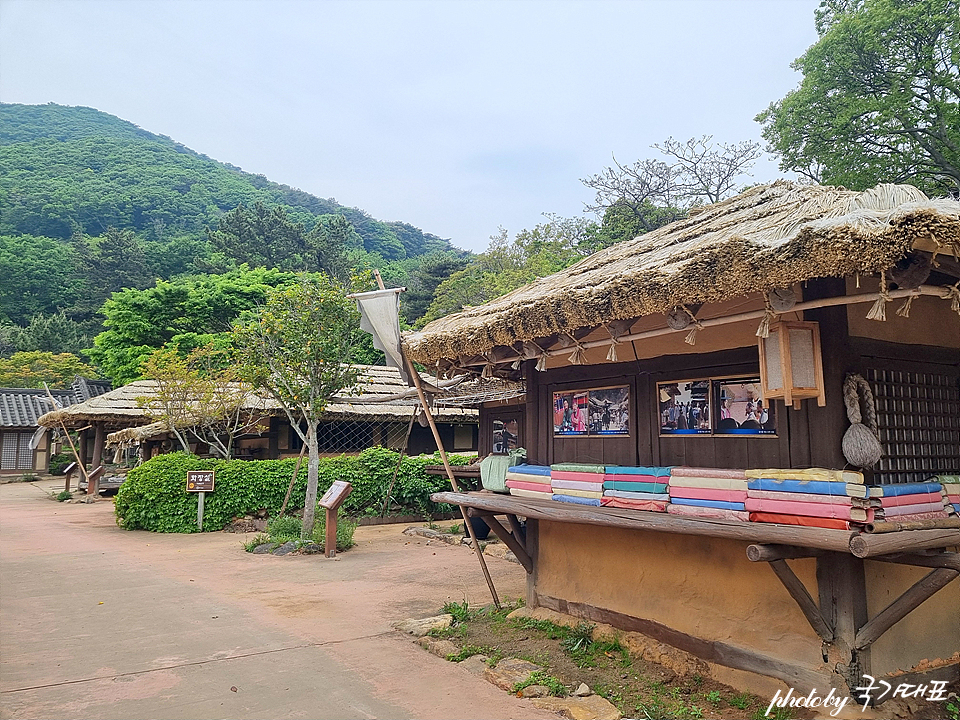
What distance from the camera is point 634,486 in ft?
20.0

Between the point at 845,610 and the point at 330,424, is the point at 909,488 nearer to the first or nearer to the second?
the point at 845,610

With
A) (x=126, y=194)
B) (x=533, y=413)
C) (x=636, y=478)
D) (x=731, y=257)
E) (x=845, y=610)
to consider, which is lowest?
(x=845, y=610)

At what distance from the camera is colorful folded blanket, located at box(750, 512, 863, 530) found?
453 cm

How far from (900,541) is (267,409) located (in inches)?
628

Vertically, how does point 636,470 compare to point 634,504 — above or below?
above

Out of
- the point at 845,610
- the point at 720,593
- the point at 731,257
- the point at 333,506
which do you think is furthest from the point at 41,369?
the point at 845,610

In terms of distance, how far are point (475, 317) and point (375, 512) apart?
1003 cm

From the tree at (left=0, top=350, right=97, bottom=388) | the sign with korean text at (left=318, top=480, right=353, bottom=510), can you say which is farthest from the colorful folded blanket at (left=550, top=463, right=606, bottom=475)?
the tree at (left=0, top=350, right=97, bottom=388)

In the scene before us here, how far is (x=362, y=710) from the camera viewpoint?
4.93m

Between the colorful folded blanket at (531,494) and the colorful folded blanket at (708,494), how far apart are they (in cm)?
169

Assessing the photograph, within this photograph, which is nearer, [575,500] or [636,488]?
[636,488]

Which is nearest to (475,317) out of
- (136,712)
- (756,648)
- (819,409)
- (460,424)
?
(819,409)

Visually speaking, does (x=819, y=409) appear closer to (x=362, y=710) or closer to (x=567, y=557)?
(x=567, y=557)

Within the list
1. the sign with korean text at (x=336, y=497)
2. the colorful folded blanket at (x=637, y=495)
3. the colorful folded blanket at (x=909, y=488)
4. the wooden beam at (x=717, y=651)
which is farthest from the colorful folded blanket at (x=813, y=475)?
the sign with korean text at (x=336, y=497)
